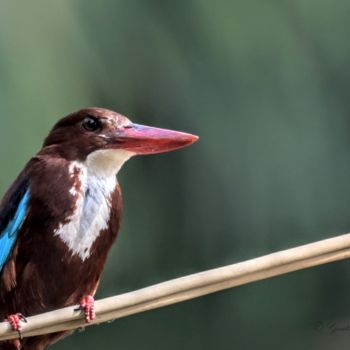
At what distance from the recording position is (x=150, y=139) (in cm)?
372

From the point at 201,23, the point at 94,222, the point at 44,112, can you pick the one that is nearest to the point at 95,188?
the point at 94,222

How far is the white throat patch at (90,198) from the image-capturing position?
12.1ft

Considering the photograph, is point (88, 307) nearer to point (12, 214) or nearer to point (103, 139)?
point (12, 214)

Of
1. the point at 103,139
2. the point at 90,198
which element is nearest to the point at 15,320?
the point at 90,198

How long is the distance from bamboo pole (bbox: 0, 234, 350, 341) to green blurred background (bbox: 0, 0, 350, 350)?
8.43 feet

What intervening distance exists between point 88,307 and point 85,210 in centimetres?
40

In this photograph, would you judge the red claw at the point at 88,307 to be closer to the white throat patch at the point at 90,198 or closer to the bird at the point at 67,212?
the bird at the point at 67,212

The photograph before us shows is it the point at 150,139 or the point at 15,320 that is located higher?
the point at 150,139

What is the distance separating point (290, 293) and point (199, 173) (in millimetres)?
723

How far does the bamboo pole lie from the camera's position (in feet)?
8.59

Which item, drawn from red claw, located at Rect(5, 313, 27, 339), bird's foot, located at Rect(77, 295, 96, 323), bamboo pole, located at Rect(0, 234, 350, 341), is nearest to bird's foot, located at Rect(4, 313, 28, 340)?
red claw, located at Rect(5, 313, 27, 339)

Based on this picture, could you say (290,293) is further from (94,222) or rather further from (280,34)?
(94,222)

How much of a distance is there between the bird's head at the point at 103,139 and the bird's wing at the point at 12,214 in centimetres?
17

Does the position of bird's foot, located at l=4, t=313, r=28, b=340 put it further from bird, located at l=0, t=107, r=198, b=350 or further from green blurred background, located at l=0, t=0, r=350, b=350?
green blurred background, located at l=0, t=0, r=350, b=350
